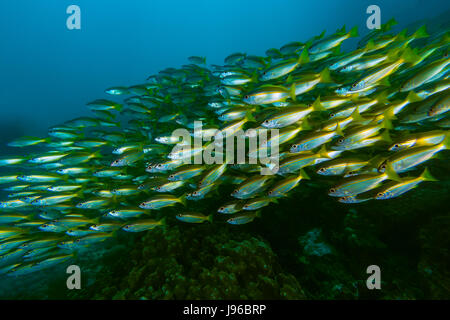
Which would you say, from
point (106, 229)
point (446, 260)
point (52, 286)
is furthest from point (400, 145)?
point (52, 286)

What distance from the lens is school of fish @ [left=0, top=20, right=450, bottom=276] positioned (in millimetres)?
2791

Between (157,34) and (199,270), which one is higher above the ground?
(157,34)

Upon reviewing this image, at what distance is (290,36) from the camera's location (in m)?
98.8

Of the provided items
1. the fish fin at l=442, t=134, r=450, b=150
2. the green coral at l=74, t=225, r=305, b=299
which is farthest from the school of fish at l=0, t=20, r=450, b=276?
the green coral at l=74, t=225, r=305, b=299

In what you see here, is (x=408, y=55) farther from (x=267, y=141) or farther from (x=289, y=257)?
(x=289, y=257)

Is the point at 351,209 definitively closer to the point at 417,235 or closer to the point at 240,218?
the point at 417,235

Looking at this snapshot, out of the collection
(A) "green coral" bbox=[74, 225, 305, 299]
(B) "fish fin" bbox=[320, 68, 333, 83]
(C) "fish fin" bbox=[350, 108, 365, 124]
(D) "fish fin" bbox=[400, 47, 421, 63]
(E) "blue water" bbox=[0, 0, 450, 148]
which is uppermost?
(E) "blue water" bbox=[0, 0, 450, 148]

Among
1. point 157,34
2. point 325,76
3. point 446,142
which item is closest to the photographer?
point 446,142

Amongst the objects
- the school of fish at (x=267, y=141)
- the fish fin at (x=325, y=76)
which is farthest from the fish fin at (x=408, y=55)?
the fish fin at (x=325, y=76)

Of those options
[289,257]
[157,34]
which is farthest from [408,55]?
[157,34]

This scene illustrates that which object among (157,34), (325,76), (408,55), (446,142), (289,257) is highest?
(157,34)

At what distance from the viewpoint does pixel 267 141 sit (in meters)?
3.10

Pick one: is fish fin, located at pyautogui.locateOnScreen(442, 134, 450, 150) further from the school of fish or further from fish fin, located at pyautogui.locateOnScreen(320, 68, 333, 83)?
fish fin, located at pyautogui.locateOnScreen(320, 68, 333, 83)

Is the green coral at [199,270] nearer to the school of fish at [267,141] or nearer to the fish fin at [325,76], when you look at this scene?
the school of fish at [267,141]
